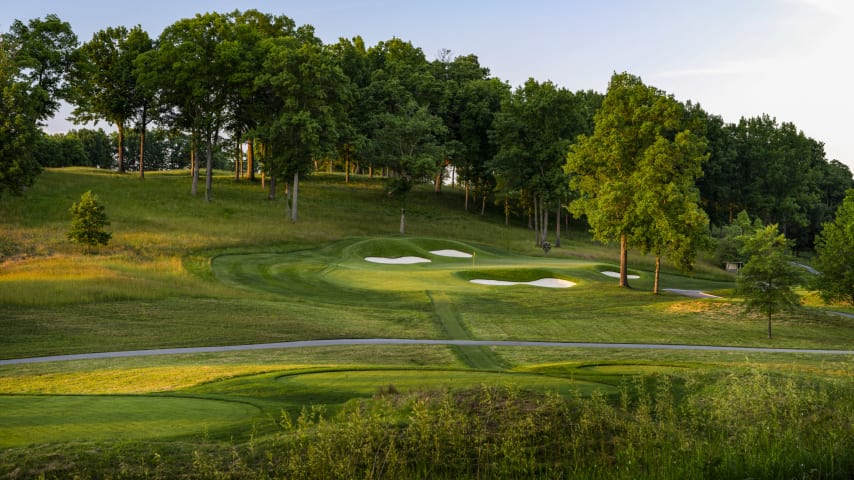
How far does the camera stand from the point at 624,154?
39.6 meters

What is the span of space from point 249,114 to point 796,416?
201 feet

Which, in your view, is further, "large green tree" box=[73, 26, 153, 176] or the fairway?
"large green tree" box=[73, 26, 153, 176]

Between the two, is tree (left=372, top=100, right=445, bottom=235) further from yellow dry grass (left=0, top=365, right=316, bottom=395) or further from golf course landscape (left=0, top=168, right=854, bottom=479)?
yellow dry grass (left=0, top=365, right=316, bottom=395)

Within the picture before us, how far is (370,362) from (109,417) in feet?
33.0

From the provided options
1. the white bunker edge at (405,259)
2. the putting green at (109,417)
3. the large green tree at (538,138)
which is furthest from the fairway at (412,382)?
the large green tree at (538,138)

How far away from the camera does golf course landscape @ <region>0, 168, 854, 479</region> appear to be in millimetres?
7734

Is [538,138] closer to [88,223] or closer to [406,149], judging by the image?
[406,149]

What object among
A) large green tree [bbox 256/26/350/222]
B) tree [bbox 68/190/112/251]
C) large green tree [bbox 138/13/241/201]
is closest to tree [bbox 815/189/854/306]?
large green tree [bbox 256/26/350/222]

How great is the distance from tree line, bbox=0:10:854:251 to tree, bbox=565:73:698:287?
0.09 meters

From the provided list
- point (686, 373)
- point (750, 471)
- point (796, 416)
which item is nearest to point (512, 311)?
point (686, 373)

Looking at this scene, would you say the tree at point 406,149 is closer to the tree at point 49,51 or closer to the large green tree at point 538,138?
the large green tree at point 538,138

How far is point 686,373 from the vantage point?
12656 mm

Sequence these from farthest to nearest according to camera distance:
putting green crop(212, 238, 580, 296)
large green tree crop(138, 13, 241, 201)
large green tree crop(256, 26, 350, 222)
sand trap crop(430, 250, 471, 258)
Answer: large green tree crop(138, 13, 241, 201), large green tree crop(256, 26, 350, 222), sand trap crop(430, 250, 471, 258), putting green crop(212, 238, 580, 296)

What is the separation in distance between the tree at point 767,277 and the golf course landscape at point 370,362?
1.66m
